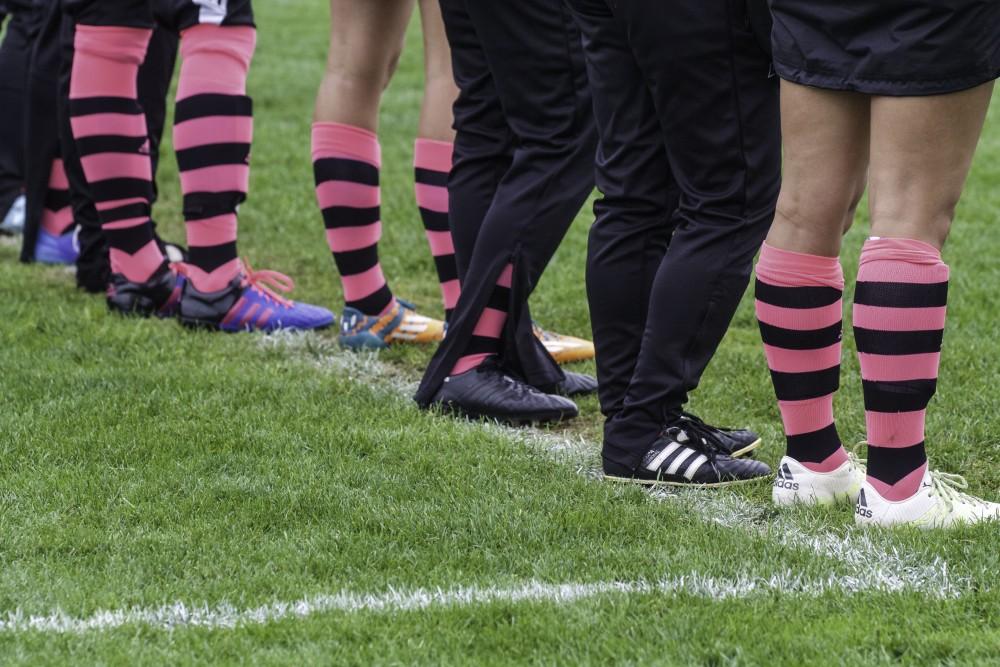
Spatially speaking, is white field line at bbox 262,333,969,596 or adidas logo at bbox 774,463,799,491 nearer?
white field line at bbox 262,333,969,596

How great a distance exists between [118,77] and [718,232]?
2.62m

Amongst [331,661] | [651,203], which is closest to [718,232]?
[651,203]

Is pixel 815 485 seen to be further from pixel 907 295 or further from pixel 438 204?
pixel 438 204

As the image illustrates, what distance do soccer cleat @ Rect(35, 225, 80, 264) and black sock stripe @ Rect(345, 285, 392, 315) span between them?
171 centimetres

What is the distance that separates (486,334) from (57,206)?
106 inches

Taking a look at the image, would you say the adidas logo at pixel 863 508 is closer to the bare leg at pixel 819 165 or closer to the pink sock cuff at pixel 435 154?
the bare leg at pixel 819 165

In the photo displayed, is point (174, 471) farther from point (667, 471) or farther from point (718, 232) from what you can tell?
point (718, 232)

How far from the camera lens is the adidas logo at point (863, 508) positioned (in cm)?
307

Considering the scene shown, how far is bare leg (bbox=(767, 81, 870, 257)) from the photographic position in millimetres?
2949

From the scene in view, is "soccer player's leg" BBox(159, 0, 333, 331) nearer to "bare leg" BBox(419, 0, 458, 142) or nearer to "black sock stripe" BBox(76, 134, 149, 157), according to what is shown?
"black sock stripe" BBox(76, 134, 149, 157)

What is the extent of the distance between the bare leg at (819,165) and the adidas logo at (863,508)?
0.52 meters

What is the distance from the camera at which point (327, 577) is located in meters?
2.80

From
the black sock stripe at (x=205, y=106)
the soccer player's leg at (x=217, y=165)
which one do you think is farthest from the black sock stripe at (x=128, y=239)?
the black sock stripe at (x=205, y=106)

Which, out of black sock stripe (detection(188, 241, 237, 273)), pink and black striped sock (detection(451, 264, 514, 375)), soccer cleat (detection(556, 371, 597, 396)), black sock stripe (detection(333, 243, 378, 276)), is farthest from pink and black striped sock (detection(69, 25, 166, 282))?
soccer cleat (detection(556, 371, 597, 396))
